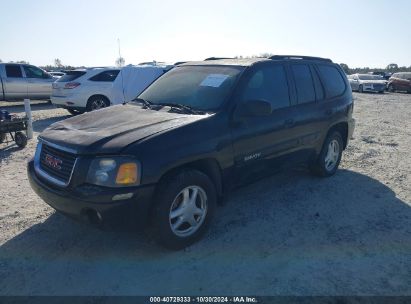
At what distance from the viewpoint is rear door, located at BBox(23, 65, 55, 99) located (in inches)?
624

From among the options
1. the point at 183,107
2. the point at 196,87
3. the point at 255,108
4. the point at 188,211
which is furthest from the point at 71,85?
the point at 188,211

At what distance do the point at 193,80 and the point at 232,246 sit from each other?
2.04 meters

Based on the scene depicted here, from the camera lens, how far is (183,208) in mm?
3564

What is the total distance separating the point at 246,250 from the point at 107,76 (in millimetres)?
9606

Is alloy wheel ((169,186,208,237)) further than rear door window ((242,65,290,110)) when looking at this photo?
No

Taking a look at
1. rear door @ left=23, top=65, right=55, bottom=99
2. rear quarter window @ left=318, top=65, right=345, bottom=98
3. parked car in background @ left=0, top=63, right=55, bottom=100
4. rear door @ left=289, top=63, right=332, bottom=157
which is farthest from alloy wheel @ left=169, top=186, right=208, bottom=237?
rear door @ left=23, top=65, right=55, bottom=99

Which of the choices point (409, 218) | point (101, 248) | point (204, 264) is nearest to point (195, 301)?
point (204, 264)

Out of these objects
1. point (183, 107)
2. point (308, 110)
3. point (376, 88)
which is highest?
point (183, 107)

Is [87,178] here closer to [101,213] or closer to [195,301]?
[101,213]

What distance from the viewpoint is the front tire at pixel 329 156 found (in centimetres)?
563

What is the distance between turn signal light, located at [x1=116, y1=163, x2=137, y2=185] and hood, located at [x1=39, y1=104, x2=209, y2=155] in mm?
155

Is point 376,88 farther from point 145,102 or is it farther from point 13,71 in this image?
point 145,102

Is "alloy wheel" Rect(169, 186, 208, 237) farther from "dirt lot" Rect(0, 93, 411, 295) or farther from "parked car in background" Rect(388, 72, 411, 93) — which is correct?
"parked car in background" Rect(388, 72, 411, 93)

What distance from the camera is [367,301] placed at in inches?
114
